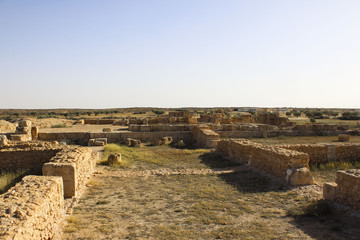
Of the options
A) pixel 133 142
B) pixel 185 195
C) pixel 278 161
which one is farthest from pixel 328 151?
pixel 133 142

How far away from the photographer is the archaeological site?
500cm

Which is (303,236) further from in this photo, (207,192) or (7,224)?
(7,224)

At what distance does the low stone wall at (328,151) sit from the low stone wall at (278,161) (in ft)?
5.23

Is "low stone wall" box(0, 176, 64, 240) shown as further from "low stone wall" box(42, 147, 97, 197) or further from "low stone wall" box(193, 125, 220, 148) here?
"low stone wall" box(193, 125, 220, 148)

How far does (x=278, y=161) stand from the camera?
8867mm

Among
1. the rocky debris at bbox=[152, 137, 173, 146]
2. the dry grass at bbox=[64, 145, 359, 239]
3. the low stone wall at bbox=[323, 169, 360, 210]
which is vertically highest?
the low stone wall at bbox=[323, 169, 360, 210]

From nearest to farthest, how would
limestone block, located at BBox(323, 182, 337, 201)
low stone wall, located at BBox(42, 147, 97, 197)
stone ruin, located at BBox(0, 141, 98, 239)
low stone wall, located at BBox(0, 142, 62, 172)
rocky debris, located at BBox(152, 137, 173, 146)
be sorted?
stone ruin, located at BBox(0, 141, 98, 239) < limestone block, located at BBox(323, 182, 337, 201) < low stone wall, located at BBox(42, 147, 97, 197) < low stone wall, located at BBox(0, 142, 62, 172) < rocky debris, located at BBox(152, 137, 173, 146)

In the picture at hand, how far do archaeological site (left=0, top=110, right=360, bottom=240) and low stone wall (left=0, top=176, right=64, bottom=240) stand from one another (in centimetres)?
1

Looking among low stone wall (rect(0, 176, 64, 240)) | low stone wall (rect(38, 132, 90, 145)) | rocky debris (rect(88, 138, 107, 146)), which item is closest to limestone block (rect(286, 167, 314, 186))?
low stone wall (rect(0, 176, 64, 240))

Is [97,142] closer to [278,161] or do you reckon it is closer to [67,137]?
[67,137]

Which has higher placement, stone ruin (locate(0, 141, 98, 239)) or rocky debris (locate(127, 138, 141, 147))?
stone ruin (locate(0, 141, 98, 239))

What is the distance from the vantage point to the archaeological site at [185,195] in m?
5.00

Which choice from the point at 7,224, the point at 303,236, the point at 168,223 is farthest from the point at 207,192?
the point at 7,224

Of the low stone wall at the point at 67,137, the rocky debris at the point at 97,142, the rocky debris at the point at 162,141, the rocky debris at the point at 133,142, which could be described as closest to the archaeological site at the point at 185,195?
the rocky debris at the point at 133,142
